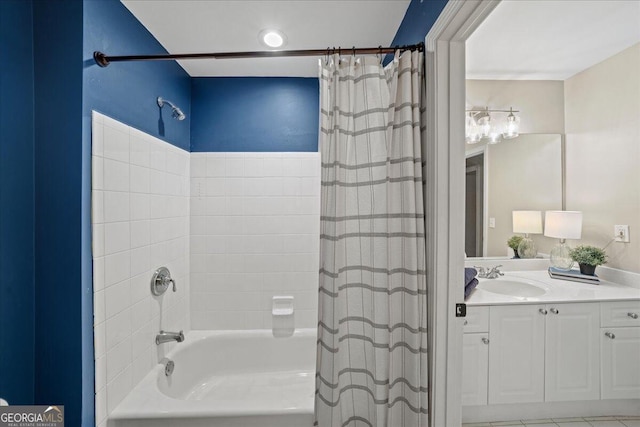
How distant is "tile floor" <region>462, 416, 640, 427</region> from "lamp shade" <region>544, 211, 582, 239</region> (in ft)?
4.09

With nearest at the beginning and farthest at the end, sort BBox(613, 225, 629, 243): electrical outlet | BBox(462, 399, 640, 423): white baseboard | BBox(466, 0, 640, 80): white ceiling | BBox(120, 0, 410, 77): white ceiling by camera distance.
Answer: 1. BBox(120, 0, 410, 77): white ceiling
2. BBox(466, 0, 640, 80): white ceiling
3. BBox(462, 399, 640, 423): white baseboard
4. BBox(613, 225, 629, 243): electrical outlet

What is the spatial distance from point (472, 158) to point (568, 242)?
1066mm

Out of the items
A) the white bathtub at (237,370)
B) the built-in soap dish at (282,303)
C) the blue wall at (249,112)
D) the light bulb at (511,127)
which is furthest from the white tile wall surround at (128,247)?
the light bulb at (511,127)

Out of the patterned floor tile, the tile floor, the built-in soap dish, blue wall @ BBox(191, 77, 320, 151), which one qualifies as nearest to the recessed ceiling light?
blue wall @ BBox(191, 77, 320, 151)

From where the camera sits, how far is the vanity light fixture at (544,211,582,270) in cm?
229

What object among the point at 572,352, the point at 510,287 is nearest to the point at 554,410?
the point at 572,352

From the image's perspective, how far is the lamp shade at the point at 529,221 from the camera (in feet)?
8.03

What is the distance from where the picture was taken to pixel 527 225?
2.45 metres

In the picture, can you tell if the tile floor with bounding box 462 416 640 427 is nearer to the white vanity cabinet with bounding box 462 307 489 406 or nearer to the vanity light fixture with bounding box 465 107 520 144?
the white vanity cabinet with bounding box 462 307 489 406

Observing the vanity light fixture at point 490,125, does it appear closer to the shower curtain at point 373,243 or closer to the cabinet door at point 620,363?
the shower curtain at point 373,243

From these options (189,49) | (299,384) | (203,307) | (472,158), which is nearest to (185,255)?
(203,307)

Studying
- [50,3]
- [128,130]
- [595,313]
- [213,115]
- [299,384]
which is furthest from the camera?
[213,115]

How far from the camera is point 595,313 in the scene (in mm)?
1897

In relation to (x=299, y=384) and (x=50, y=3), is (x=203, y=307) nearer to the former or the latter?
(x=299, y=384)
